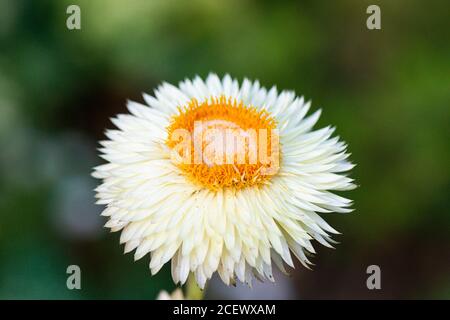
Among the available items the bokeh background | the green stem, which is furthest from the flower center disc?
the bokeh background

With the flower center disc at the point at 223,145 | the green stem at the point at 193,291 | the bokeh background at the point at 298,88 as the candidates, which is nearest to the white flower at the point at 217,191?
the flower center disc at the point at 223,145

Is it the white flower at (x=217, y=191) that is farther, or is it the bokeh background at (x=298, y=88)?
the bokeh background at (x=298, y=88)

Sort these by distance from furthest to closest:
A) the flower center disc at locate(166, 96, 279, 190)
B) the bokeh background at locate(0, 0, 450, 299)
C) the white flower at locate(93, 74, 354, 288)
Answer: the bokeh background at locate(0, 0, 450, 299), the flower center disc at locate(166, 96, 279, 190), the white flower at locate(93, 74, 354, 288)

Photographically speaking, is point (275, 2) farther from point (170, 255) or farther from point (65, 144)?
point (170, 255)

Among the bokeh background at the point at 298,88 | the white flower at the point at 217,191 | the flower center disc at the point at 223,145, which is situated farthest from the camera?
the bokeh background at the point at 298,88

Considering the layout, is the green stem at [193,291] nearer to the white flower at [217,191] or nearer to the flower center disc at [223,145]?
the white flower at [217,191]

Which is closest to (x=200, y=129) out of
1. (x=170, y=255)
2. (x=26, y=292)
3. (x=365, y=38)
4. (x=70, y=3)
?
(x=170, y=255)

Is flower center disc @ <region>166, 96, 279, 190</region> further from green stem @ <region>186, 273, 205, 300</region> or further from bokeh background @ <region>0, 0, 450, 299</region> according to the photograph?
bokeh background @ <region>0, 0, 450, 299</region>

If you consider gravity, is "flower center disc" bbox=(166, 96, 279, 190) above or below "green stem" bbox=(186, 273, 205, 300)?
above
